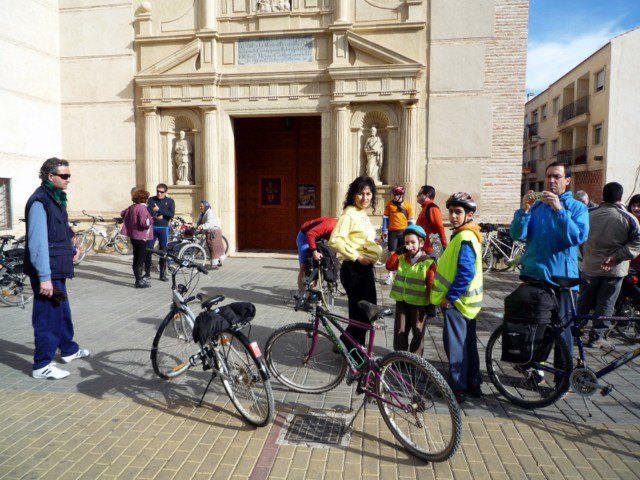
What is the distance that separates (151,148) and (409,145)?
681 centimetres

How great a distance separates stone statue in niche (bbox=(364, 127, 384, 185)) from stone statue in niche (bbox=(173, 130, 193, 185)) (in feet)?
15.7

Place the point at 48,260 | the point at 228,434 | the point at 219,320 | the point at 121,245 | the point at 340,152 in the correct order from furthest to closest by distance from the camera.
A: the point at 121,245, the point at 340,152, the point at 48,260, the point at 219,320, the point at 228,434

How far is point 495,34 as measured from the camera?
10664 mm

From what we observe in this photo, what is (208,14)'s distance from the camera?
11.5 meters

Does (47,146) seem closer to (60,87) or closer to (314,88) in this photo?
(60,87)

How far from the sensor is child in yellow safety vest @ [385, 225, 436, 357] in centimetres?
409

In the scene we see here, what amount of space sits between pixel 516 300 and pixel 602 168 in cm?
2651

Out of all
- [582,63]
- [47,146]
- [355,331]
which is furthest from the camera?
[582,63]

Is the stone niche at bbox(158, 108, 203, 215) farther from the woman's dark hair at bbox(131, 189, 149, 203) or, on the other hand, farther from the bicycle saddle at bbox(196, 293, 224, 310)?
the bicycle saddle at bbox(196, 293, 224, 310)

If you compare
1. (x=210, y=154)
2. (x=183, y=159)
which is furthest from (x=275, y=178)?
(x=183, y=159)

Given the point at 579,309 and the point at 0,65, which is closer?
the point at 579,309

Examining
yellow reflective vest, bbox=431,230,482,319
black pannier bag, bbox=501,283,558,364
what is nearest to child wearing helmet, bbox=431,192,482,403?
yellow reflective vest, bbox=431,230,482,319

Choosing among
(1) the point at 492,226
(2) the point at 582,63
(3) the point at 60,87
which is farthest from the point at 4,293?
(2) the point at 582,63

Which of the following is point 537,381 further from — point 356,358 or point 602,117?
point 602,117
